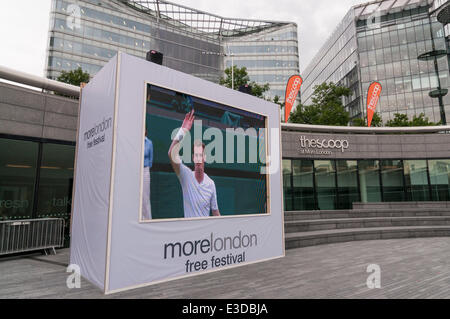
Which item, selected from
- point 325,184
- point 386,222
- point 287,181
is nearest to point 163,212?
point 287,181

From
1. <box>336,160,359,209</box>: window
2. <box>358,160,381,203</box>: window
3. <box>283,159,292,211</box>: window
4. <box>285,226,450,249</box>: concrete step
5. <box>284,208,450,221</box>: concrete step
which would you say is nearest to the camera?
<box>285,226,450,249</box>: concrete step

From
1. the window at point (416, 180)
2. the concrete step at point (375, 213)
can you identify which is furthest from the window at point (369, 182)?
the concrete step at point (375, 213)

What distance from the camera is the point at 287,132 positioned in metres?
13.6

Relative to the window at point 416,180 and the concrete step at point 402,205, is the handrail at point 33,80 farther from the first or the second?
the window at point 416,180

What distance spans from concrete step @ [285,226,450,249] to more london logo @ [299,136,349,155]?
14.9 feet

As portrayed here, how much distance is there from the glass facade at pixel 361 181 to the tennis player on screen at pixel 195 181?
26.4 feet

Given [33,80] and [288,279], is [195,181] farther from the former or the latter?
[33,80]

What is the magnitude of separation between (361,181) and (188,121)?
479 inches

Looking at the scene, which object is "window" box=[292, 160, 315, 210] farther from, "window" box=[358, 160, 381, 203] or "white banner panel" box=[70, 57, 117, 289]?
"white banner panel" box=[70, 57, 117, 289]

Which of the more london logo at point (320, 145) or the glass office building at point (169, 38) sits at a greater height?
the glass office building at point (169, 38)

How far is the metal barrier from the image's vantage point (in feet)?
21.2

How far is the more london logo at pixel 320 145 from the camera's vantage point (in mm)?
13766

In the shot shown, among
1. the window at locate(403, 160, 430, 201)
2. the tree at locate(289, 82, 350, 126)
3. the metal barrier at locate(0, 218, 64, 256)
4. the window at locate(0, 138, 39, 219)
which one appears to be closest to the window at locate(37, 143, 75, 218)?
the window at locate(0, 138, 39, 219)

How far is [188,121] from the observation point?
5.94m
